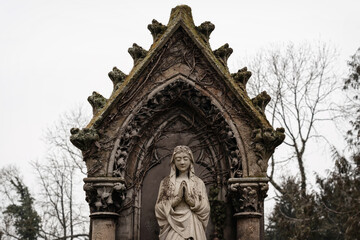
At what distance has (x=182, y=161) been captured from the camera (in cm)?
946

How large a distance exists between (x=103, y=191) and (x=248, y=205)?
2266mm

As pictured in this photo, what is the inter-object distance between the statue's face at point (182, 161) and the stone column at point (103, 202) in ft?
3.01

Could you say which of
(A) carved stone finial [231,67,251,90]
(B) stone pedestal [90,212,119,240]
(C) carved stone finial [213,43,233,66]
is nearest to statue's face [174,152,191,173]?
(B) stone pedestal [90,212,119,240]

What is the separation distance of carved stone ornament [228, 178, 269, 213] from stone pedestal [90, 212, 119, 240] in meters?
1.94

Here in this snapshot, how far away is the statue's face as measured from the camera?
31.1 feet

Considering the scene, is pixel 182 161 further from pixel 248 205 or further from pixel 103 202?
pixel 103 202

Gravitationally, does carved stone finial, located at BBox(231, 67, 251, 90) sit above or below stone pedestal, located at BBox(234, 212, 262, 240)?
above

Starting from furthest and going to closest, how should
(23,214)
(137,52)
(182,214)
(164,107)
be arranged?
1. (23,214)
2. (164,107)
3. (137,52)
4. (182,214)

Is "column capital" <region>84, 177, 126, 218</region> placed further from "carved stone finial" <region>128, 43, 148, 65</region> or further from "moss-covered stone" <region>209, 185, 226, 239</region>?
"carved stone finial" <region>128, 43, 148, 65</region>

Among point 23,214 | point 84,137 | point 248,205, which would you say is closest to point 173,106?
point 84,137

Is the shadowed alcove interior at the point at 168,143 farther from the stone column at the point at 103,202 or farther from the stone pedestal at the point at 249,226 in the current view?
the stone pedestal at the point at 249,226

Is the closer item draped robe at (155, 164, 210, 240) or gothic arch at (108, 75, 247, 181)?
draped robe at (155, 164, 210, 240)

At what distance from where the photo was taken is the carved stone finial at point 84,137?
9414 millimetres

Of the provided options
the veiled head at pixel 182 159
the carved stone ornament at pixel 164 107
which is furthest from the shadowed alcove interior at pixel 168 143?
the veiled head at pixel 182 159
